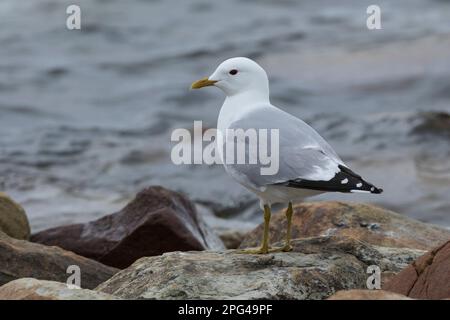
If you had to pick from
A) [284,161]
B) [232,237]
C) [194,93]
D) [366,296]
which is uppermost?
[194,93]

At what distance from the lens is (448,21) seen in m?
16.3

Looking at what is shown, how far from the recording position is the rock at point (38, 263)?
571 centimetres

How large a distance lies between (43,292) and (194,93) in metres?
10.1

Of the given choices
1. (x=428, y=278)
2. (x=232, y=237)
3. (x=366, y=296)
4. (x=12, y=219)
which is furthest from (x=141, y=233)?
(x=366, y=296)

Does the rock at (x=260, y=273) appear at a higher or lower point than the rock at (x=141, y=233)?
higher

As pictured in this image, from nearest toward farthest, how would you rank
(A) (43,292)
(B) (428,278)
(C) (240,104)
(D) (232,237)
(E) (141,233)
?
(A) (43,292)
(B) (428,278)
(C) (240,104)
(E) (141,233)
(D) (232,237)

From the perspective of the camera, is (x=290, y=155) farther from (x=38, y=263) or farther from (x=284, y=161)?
(x=38, y=263)

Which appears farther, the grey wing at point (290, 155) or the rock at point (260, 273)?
the grey wing at point (290, 155)

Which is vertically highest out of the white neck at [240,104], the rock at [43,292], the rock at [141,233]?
the white neck at [240,104]

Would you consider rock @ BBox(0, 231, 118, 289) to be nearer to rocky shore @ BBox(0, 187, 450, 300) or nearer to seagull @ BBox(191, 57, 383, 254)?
rocky shore @ BBox(0, 187, 450, 300)

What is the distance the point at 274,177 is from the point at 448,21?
12.0 meters

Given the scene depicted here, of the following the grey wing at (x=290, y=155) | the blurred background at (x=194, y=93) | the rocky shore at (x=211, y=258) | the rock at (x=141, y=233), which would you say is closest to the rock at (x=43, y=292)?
the rocky shore at (x=211, y=258)

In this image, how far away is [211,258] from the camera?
5.20 metres

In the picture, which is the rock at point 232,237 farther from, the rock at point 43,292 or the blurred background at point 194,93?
the rock at point 43,292
